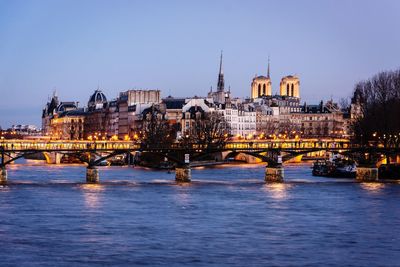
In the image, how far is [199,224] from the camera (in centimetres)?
5066

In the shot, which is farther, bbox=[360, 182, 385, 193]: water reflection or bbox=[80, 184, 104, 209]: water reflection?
bbox=[360, 182, 385, 193]: water reflection

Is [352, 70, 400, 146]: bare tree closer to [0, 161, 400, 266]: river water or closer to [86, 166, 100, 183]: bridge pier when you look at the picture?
[0, 161, 400, 266]: river water

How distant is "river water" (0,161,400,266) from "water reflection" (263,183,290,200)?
0.19ft

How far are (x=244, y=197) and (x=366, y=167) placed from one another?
19.7 meters

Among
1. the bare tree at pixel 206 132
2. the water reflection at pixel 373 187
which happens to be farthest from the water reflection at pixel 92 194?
the bare tree at pixel 206 132

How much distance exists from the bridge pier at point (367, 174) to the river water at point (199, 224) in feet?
16.2

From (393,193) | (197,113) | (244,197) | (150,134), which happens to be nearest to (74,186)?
(244,197)

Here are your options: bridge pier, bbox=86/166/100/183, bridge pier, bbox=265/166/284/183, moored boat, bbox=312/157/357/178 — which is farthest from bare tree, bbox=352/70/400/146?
bridge pier, bbox=86/166/100/183

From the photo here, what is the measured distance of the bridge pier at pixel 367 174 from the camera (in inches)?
3201

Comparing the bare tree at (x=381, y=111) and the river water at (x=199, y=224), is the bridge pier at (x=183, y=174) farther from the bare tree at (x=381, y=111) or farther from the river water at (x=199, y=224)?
the bare tree at (x=381, y=111)

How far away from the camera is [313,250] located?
1678 inches

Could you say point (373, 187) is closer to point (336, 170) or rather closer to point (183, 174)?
point (183, 174)

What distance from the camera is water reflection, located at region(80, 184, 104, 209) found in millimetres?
59469

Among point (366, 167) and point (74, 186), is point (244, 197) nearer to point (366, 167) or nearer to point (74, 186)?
point (74, 186)
